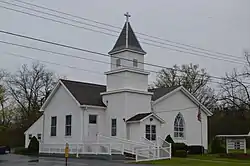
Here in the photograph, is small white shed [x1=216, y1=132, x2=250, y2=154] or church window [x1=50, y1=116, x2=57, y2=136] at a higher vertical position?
church window [x1=50, y1=116, x2=57, y2=136]

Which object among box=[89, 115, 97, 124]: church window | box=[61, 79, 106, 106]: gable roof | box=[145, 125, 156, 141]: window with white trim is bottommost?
box=[145, 125, 156, 141]: window with white trim

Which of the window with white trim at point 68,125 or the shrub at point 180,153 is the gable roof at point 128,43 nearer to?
the window with white trim at point 68,125

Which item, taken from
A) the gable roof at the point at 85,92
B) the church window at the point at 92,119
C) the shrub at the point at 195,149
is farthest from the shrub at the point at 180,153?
the gable roof at the point at 85,92

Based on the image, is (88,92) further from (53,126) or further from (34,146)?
(34,146)

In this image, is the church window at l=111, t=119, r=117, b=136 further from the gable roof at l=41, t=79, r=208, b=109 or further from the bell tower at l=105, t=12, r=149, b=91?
the bell tower at l=105, t=12, r=149, b=91

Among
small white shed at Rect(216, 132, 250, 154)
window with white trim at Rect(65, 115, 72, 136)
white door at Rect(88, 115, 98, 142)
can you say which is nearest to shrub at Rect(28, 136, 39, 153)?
window with white trim at Rect(65, 115, 72, 136)

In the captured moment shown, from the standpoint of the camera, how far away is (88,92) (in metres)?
40.7

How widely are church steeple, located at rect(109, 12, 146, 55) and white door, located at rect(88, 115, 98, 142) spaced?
621 centimetres

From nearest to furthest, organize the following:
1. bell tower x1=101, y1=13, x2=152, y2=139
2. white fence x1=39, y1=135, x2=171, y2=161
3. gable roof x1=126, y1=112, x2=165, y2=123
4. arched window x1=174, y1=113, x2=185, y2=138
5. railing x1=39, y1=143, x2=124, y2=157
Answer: white fence x1=39, y1=135, x2=171, y2=161 < railing x1=39, y1=143, x2=124, y2=157 < gable roof x1=126, y1=112, x2=165, y2=123 < bell tower x1=101, y1=13, x2=152, y2=139 < arched window x1=174, y1=113, x2=185, y2=138

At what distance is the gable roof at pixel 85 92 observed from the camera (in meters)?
38.2

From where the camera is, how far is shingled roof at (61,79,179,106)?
1507 inches

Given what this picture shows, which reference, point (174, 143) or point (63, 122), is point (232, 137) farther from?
point (63, 122)

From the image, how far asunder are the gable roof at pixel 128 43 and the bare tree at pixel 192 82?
25.2 meters

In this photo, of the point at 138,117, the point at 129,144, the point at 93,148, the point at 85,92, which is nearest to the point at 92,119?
the point at 93,148
